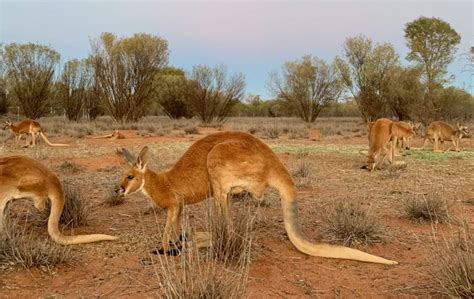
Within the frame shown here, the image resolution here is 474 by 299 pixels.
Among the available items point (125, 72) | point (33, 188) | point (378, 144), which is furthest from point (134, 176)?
point (125, 72)

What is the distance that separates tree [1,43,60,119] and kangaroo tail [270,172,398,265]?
31.5m

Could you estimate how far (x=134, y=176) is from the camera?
4.52 meters

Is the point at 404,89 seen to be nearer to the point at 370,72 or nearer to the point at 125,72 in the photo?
the point at 370,72

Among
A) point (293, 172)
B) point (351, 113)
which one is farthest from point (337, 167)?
point (351, 113)

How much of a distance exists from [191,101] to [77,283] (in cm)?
3167

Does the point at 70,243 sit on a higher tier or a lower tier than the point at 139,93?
lower

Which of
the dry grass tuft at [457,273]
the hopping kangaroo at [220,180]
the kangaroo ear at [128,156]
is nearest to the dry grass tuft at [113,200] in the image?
the hopping kangaroo at [220,180]

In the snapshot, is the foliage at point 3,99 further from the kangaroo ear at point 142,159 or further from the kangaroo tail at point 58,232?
the kangaroo ear at point 142,159

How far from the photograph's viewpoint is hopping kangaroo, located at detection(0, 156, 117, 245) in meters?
4.29

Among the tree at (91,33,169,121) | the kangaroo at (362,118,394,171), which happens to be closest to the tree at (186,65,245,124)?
the tree at (91,33,169,121)

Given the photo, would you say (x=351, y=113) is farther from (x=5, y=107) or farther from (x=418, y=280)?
(x=418, y=280)

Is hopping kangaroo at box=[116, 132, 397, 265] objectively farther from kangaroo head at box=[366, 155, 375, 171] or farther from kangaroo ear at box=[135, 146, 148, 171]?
kangaroo head at box=[366, 155, 375, 171]

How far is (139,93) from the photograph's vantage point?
1184 inches

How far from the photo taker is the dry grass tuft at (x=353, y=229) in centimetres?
491
